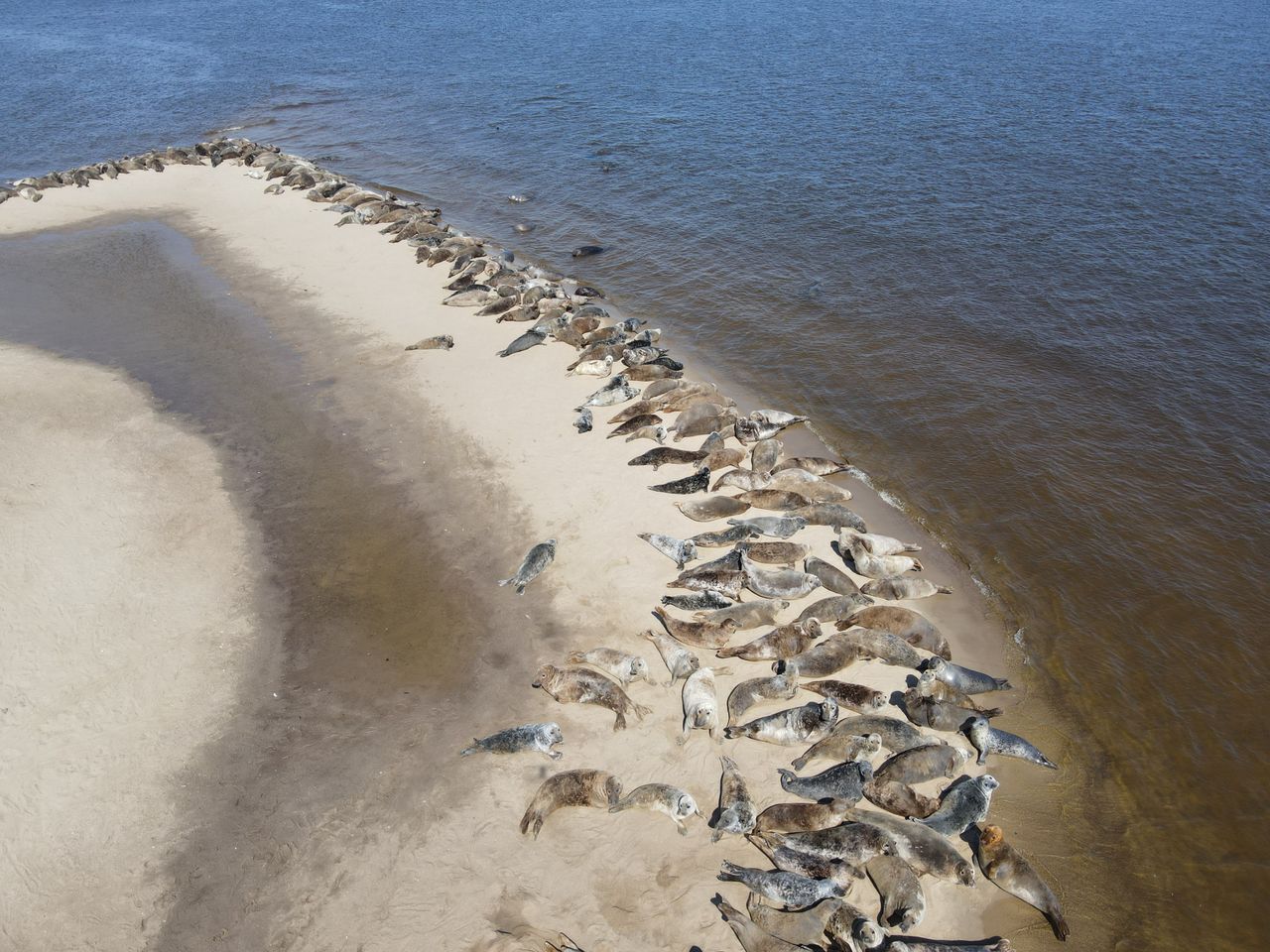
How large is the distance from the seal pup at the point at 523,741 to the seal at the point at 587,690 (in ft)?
2.02

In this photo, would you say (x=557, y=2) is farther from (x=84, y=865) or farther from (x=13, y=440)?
(x=84, y=865)

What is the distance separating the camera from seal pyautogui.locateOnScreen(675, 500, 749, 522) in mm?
13734

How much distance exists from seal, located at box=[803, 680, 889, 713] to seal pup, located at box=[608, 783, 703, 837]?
256cm

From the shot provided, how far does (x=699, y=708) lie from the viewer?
10055 millimetres

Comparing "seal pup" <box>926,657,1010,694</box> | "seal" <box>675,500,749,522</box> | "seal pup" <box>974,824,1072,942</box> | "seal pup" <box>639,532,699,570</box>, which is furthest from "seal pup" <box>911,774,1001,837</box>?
"seal" <box>675,500,749,522</box>

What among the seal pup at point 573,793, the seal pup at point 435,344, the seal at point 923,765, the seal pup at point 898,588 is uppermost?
the seal pup at point 435,344

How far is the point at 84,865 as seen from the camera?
8727 mm

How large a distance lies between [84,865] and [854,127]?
36.9 metres

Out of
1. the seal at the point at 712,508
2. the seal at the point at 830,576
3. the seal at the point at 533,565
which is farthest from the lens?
the seal at the point at 712,508

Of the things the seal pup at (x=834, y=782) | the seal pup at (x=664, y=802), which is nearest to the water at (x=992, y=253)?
the seal pup at (x=834, y=782)

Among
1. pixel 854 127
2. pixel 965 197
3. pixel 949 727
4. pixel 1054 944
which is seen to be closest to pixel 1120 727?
pixel 949 727

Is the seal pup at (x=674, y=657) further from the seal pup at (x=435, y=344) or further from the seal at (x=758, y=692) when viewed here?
the seal pup at (x=435, y=344)

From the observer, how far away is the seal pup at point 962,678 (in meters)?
10.5

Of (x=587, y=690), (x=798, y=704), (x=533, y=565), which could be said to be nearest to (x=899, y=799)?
(x=798, y=704)
